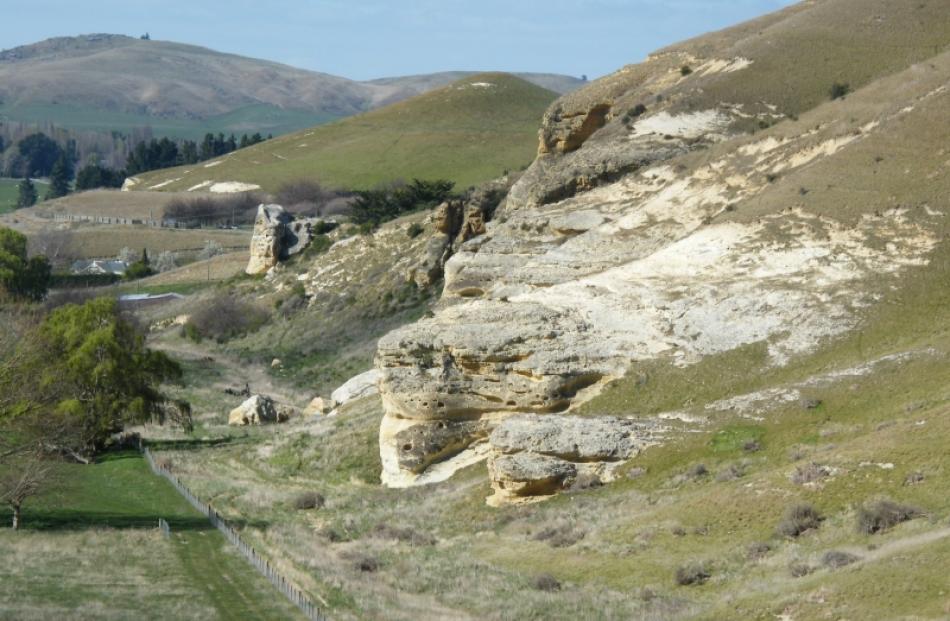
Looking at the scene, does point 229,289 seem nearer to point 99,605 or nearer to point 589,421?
point 589,421

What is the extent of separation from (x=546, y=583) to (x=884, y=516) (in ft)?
20.3

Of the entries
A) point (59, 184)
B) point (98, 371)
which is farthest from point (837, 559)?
point (59, 184)

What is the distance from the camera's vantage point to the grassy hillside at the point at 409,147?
154m

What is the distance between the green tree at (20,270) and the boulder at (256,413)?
34082mm

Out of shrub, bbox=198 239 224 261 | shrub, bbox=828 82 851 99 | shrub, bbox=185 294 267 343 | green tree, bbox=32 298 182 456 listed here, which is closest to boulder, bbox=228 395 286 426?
green tree, bbox=32 298 182 456

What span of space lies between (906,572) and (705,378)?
16.1 meters

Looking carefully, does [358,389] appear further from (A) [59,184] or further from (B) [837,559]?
(A) [59,184]

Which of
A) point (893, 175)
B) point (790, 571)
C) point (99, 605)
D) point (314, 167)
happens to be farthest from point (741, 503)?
point (314, 167)

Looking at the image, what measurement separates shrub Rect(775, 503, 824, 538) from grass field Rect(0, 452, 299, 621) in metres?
8.76

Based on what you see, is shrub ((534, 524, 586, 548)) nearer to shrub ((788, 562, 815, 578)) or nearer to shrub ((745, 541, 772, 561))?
shrub ((745, 541, 772, 561))

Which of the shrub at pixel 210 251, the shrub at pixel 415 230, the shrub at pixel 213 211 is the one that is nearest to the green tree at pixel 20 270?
the shrub at pixel 415 230

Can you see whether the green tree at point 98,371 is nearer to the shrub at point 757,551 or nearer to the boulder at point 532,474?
the boulder at point 532,474

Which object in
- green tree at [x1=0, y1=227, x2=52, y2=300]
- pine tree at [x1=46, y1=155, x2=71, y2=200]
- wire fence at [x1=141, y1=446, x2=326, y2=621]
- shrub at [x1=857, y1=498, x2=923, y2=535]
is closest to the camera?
shrub at [x1=857, y1=498, x2=923, y2=535]

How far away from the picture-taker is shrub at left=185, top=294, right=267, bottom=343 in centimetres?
8275
